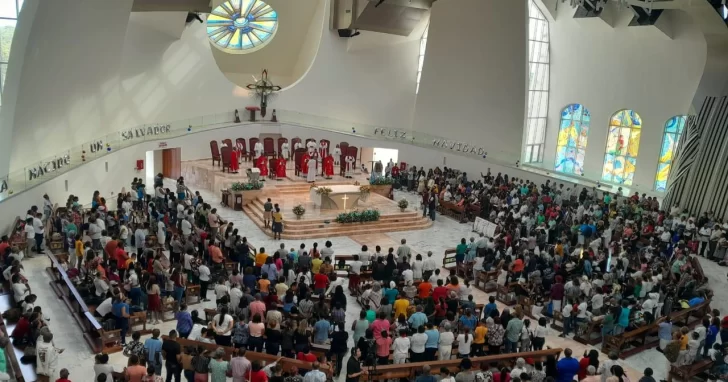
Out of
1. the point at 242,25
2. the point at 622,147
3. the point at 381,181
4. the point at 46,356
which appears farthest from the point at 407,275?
the point at 242,25

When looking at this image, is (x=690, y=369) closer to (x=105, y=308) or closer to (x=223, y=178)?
(x=105, y=308)

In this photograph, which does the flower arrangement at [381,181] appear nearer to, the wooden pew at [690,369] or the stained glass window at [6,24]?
the stained glass window at [6,24]

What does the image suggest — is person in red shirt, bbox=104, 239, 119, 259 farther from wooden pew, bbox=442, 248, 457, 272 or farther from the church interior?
wooden pew, bbox=442, 248, 457, 272

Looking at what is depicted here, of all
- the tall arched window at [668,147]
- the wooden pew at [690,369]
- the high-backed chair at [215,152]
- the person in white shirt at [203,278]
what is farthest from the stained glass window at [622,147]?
the person in white shirt at [203,278]

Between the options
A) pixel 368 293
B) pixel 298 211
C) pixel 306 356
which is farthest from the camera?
pixel 298 211

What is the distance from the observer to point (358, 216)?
19.4m

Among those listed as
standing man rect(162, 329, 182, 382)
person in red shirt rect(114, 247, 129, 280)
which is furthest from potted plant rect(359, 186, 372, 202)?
standing man rect(162, 329, 182, 382)

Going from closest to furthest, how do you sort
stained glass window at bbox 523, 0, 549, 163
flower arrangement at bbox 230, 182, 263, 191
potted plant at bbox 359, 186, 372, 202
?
potted plant at bbox 359, 186, 372, 202 → flower arrangement at bbox 230, 182, 263, 191 → stained glass window at bbox 523, 0, 549, 163

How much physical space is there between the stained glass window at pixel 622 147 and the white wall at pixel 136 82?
9069 millimetres

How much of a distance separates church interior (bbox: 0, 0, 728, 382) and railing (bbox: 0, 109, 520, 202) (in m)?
0.09

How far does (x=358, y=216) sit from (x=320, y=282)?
7.28 m

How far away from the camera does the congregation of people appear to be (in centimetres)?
894

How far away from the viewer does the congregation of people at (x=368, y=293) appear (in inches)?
352

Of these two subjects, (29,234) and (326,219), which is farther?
(326,219)
